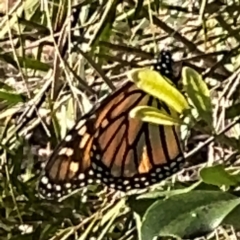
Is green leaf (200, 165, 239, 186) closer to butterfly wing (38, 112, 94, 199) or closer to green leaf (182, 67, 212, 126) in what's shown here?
green leaf (182, 67, 212, 126)

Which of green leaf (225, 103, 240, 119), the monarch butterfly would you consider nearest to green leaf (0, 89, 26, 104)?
the monarch butterfly

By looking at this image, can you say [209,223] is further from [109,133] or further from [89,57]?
[109,133]

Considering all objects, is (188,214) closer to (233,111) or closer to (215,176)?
(215,176)

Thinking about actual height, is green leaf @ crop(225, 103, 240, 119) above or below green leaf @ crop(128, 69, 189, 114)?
below

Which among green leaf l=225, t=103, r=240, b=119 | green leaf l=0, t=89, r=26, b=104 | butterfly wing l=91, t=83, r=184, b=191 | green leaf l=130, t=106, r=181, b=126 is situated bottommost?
butterfly wing l=91, t=83, r=184, b=191

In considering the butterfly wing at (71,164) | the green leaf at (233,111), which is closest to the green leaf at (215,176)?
the green leaf at (233,111)

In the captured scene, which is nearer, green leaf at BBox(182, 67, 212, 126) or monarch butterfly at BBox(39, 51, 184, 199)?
green leaf at BBox(182, 67, 212, 126)

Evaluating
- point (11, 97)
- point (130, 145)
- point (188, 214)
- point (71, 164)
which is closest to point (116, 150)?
point (130, 145)

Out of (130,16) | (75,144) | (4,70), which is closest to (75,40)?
(130,16)
